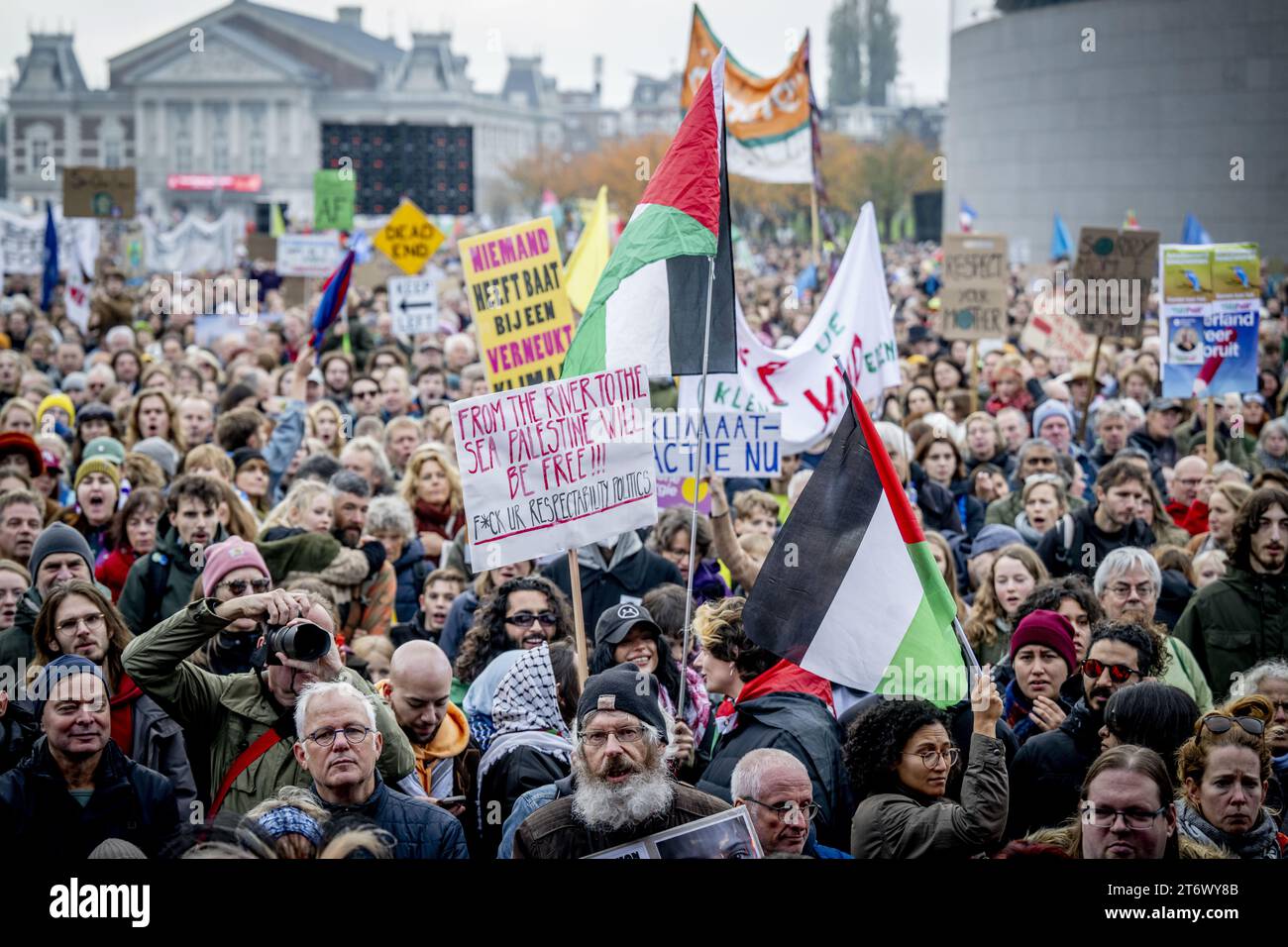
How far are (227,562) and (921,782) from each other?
2491 millimetres

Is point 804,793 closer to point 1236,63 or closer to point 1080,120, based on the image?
point 1236,63

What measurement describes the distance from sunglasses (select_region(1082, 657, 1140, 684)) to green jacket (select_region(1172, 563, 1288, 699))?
1.36 metres

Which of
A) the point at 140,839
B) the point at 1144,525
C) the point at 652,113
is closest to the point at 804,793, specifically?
the point at 140,839

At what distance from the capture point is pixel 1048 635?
5.12 meters

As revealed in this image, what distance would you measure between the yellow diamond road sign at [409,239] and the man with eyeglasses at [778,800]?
12486 mm

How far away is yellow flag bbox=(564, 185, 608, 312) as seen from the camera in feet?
37.0

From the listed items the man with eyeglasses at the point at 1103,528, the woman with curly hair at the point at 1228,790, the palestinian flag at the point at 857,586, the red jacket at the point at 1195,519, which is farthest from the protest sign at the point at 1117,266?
the woman with curly hair at the point at 1228,790

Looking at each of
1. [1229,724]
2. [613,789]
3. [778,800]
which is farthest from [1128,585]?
[613,789]

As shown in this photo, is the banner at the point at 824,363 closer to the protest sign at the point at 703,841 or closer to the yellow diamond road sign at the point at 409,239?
the protest sign at the point at 703,841

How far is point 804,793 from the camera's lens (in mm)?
3932

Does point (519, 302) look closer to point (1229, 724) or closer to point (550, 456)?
point (550, 456)

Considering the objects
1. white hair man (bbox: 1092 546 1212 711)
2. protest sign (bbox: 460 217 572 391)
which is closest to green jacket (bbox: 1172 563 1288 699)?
white hair man (bbox: 1092 546 1212 711)

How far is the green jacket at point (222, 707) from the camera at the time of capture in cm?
438

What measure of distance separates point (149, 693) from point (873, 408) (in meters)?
5.76
